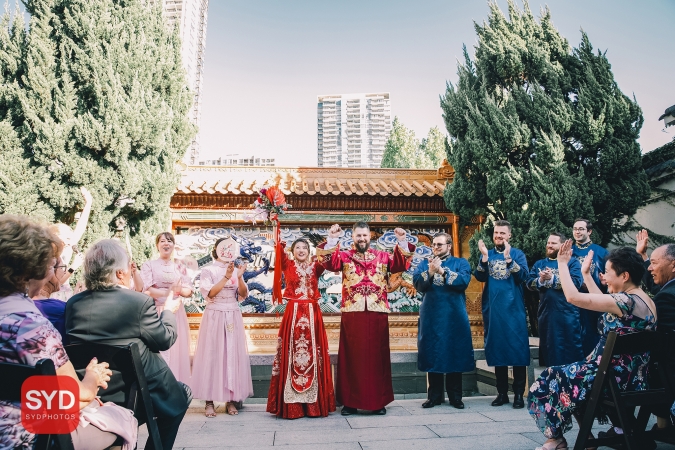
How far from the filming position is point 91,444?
201 cm

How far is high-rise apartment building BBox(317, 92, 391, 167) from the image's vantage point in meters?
63.8

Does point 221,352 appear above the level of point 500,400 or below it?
above

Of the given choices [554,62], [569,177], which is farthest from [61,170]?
[554,62]

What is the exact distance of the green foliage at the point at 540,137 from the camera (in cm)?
629

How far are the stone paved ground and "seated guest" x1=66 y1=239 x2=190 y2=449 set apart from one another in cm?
96

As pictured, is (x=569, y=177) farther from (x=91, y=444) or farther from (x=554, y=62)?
(x=91, y=444)

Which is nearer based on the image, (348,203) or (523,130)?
(523,130)

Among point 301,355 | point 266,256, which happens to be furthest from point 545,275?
point 266,256

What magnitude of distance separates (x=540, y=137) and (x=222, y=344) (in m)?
5.09

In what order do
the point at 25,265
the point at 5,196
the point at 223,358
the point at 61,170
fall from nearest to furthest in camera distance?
the point at 25,265 → the point at 223,358 → the point at 5,196 → the point at 61,170

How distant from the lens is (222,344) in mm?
4492

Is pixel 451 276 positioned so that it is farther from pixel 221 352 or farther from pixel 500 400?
pixel 221 352

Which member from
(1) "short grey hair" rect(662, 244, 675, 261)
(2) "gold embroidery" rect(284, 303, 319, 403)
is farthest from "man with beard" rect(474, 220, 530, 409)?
(2) "gold embroidery" rect(284, 303, 319, 403)

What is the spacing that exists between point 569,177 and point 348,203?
11.1 feet
